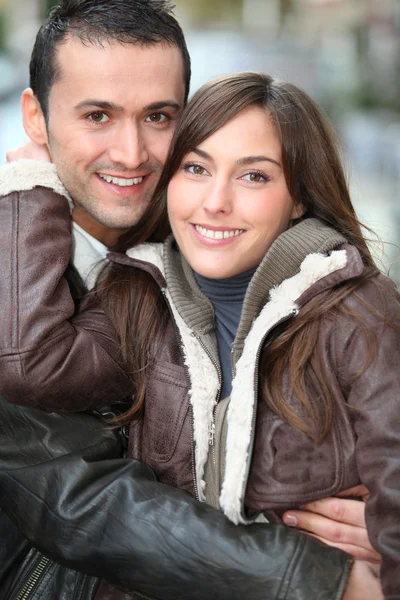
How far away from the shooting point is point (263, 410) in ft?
6.55

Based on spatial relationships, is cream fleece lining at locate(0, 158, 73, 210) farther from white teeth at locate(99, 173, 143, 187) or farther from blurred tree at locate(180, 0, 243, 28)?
blurred tree at locate(180, 0, 243, 28)

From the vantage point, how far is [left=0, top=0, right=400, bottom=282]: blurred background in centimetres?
715

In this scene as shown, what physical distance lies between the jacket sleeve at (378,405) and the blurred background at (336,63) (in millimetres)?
3936

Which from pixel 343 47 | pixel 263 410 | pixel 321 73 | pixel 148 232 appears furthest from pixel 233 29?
pixel 263 410

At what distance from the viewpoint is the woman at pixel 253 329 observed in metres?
1.92

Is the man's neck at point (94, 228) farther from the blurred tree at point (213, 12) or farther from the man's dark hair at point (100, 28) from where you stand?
the blurred tree at point (213, 12)

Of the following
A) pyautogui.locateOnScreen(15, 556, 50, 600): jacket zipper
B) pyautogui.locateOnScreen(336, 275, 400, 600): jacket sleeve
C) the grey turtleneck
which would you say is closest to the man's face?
the grey turtleneck

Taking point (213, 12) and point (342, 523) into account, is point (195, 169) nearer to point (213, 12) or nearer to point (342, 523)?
point (342, 523)

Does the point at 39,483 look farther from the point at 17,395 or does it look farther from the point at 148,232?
the point at 148,232

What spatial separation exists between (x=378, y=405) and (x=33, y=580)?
99 centimetres

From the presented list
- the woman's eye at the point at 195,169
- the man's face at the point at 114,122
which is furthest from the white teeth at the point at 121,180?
the woman's eye at the point at 195,169

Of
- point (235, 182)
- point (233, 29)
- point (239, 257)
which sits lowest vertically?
point (233, 29)

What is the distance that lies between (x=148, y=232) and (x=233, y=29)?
8.63m

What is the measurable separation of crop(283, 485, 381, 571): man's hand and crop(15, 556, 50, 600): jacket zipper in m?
0.65
